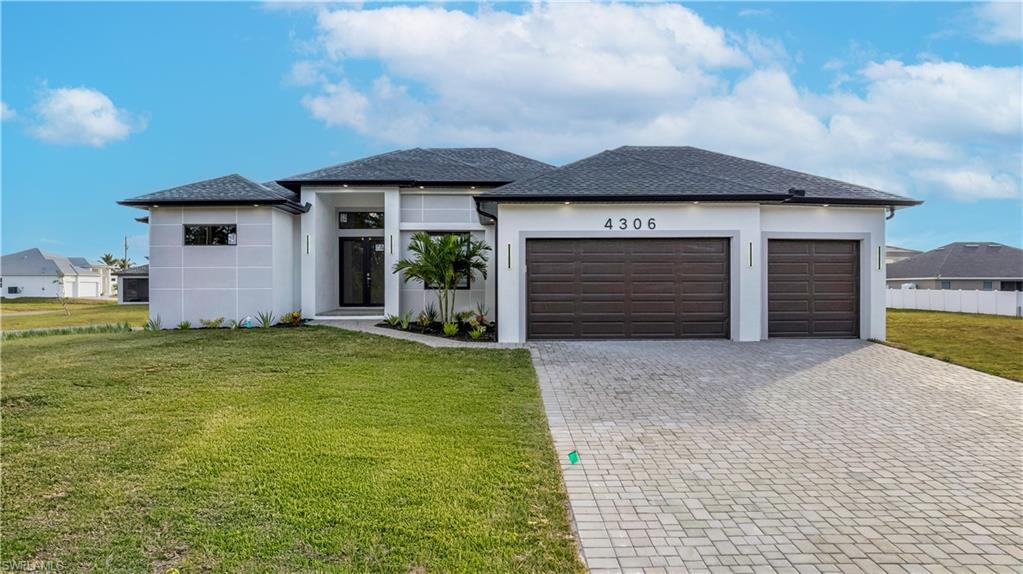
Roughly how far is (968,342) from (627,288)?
352 inches

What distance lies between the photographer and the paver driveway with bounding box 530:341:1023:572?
2.88 metres

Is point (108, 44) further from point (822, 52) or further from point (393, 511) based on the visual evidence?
point (822, 52)

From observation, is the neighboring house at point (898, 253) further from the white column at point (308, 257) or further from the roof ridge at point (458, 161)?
the white column at point (308, 257)

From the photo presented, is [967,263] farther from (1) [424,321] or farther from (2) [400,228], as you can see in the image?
(2) [400,228]

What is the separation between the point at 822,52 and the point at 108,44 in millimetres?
24344

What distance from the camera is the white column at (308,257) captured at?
1388 cm

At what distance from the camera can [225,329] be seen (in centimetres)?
1275

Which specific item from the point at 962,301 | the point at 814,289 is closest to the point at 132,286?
the point at 814,289

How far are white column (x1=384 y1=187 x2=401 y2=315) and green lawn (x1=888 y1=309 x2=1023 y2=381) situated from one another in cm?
1267

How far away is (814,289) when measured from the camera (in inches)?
443

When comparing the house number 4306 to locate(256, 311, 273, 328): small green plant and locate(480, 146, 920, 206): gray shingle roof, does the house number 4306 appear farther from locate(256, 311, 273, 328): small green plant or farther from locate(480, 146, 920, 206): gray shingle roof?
locate(256, 311, 273, 328): small green plant

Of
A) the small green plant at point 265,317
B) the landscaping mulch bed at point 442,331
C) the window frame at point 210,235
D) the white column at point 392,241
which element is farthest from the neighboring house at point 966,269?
the window frame at point 210,235

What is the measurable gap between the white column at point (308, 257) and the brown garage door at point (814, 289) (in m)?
12.4

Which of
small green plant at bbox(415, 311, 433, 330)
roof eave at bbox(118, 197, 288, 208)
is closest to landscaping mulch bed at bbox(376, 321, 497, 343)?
small green plant at bbox(415, 311, 433, 330)
